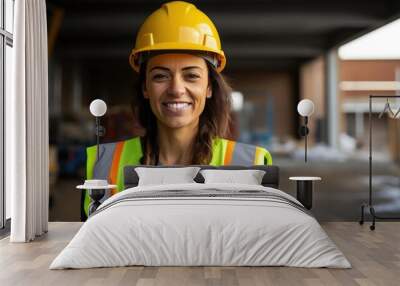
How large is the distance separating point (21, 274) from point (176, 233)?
1042 mm

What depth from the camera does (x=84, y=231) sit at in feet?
14.1

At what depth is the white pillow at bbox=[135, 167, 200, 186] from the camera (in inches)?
231

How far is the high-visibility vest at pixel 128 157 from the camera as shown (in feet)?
21.0

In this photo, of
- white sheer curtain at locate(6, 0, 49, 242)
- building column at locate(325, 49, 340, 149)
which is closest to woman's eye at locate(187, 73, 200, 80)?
white sheer curtain at locate(6, 0, 49, 242)

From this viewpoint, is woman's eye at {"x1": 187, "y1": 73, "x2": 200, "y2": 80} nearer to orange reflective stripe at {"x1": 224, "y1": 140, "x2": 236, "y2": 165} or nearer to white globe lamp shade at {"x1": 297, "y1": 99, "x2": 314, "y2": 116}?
orange reflective stripe at {"x1": 224, "y1": 140, "x2": 236, "y2": 165}

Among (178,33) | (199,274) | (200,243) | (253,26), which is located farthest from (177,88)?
(199,274)


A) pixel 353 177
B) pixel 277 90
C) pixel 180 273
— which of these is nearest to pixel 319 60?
pixel 277 90

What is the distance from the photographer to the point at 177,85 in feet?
20.5

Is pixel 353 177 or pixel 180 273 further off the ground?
pixel 353 177

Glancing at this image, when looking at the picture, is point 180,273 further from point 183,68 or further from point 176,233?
point 183,68

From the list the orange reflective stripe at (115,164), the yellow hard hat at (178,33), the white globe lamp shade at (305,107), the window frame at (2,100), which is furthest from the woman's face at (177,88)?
the window frame at (2,100)

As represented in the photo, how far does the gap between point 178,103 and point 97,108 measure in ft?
2.79

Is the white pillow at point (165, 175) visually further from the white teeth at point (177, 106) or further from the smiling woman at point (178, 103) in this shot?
the white teeth at point (177, 106)

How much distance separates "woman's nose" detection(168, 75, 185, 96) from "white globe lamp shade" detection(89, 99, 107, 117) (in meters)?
0.76
